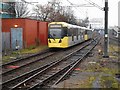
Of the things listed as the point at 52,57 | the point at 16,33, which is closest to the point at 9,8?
the point at 16,33

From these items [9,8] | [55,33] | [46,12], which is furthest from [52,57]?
[46,12]

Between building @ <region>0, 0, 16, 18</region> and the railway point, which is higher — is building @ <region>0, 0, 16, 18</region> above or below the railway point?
above

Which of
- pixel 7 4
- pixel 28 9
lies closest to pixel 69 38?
pixel 7 4

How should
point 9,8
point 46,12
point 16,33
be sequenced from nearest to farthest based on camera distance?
point 16,33, point 9,8, point 46,12

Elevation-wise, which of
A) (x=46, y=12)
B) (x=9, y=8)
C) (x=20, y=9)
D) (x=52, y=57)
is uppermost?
(x=20, y=9)

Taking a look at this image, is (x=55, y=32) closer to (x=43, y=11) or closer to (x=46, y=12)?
(x=46, y=12)

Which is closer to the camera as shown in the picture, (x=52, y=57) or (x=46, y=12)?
(x=52, y=57)

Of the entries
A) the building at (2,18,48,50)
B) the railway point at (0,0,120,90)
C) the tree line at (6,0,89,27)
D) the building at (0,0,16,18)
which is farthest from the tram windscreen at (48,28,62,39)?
the building at (0,0,16,18)

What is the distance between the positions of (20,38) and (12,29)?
1359 millimetres

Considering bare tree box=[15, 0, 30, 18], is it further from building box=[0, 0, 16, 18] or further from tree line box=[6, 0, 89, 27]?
building box=[0, 0, 16, 18]

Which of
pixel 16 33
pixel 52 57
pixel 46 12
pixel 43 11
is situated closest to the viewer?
pixel 52 57

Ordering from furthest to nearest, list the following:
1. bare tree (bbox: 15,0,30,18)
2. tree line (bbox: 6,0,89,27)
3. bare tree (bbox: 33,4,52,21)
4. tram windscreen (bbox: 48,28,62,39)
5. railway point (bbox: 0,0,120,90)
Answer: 1. bare tree (bbox: 15,0,30,18)
2. bare tree (bbox: 33,4,52,21)
3. tree line (bbox: 6,0,89,27)
4. tram windscreen (bbox: 48,28,62,39)
5. railway point (bbox: 0,0,120,90)

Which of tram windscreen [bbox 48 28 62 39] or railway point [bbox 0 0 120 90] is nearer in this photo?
railway point [bbox 0 0 120 90]

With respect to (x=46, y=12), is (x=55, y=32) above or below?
below
